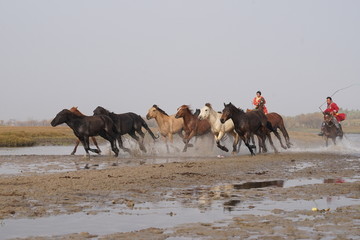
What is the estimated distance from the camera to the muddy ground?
6891 mm

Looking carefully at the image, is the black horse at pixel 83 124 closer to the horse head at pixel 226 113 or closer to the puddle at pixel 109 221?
the horse head at pixel 226 113

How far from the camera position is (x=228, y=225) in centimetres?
725

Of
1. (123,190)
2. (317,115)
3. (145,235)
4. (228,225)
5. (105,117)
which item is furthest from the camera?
(317,115)

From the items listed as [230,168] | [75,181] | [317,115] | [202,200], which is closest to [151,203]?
[202,200]

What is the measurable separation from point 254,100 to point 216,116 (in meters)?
3.28

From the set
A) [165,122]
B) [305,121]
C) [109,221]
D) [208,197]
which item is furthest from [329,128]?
[305,121]

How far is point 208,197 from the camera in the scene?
9914 mm

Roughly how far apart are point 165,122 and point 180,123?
2.22 ft

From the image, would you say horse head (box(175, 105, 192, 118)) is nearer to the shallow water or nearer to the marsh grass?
the shallow water

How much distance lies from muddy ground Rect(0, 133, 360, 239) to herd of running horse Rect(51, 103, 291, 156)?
375 centimetres

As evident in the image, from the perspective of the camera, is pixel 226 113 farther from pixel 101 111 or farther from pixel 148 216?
pixel 148 216

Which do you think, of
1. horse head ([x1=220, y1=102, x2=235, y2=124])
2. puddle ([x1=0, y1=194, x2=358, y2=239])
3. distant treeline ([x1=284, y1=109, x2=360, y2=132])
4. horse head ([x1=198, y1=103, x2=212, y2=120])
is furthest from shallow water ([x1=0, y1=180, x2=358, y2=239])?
distant treeline ([x1=284, y1=109, x2=360, y2=132])

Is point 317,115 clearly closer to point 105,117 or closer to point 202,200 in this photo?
point 105,117

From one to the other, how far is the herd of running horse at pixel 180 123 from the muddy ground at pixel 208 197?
375 centimetres
